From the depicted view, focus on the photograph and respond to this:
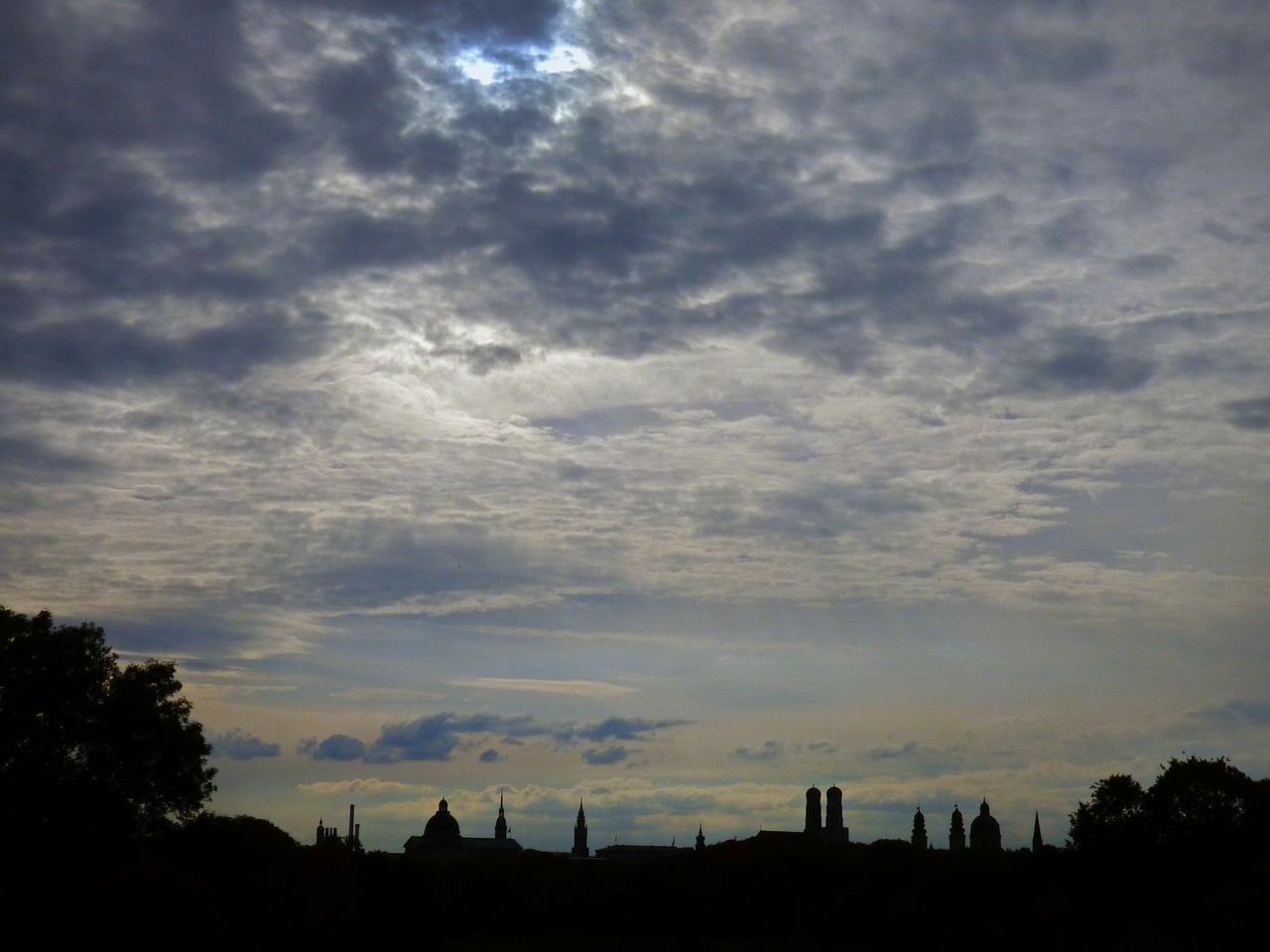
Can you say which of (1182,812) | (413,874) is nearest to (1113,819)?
(1182,812)

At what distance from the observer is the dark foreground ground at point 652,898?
67250mm

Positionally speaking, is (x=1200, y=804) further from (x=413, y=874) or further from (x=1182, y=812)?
(x=413, y=874)

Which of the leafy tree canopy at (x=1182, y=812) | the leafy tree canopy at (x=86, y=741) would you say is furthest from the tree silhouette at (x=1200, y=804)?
the leafy tree canopy at (x=86, y=741)

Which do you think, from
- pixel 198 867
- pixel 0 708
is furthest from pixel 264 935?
pixel 0 708

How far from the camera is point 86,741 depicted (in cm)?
6875

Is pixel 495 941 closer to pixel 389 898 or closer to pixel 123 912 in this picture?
pixel 389 898

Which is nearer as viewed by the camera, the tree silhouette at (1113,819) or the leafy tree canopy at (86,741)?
the leafy tree canopy at (86,741)

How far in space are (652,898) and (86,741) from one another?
229ft

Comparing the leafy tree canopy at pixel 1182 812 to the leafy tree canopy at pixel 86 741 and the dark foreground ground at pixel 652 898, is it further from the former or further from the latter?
the leafy tree canopy at pixel 86 741

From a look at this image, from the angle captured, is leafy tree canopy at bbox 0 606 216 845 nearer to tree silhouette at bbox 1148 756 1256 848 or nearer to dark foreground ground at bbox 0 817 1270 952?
dark foreground ground at bbox 0 817 1270 952

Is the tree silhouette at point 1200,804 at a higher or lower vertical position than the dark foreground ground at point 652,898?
higher

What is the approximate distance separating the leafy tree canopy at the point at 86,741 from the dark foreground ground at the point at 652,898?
1.94 metres

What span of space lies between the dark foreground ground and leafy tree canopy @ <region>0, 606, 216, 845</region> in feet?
6.36

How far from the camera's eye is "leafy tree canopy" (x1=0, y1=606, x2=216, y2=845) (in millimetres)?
66938
